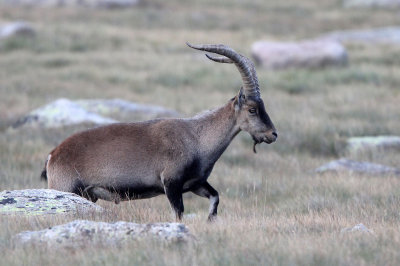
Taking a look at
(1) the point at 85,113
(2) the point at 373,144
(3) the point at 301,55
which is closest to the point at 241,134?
(2) the point at 373,144

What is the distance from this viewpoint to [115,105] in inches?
638

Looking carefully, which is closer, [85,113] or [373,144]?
[373,144]

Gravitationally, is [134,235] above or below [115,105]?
above

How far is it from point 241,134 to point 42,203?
820cm

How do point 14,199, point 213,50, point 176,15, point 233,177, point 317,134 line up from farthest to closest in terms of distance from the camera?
1. point 176,15
2. point 317,134
3. point 233,177
4. point 213,50
5. point 14,199

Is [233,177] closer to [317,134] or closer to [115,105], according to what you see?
[317,134]

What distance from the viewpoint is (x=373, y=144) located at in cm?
1333

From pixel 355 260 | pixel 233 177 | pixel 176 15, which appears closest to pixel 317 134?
pixel 233 177

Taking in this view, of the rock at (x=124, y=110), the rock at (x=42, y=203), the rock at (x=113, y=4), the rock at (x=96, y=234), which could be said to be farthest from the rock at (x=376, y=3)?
the rock at (x=96, y=234)

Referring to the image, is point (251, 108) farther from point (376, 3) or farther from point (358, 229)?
point (376, 3)

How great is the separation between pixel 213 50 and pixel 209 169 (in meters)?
1.29

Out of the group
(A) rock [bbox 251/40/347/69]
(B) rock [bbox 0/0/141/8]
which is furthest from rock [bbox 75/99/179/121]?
(B) rock [bbox 0/0/141/8]

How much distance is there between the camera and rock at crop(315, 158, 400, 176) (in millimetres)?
11469

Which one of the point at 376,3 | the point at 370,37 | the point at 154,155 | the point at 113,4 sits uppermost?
the point at 154,155
